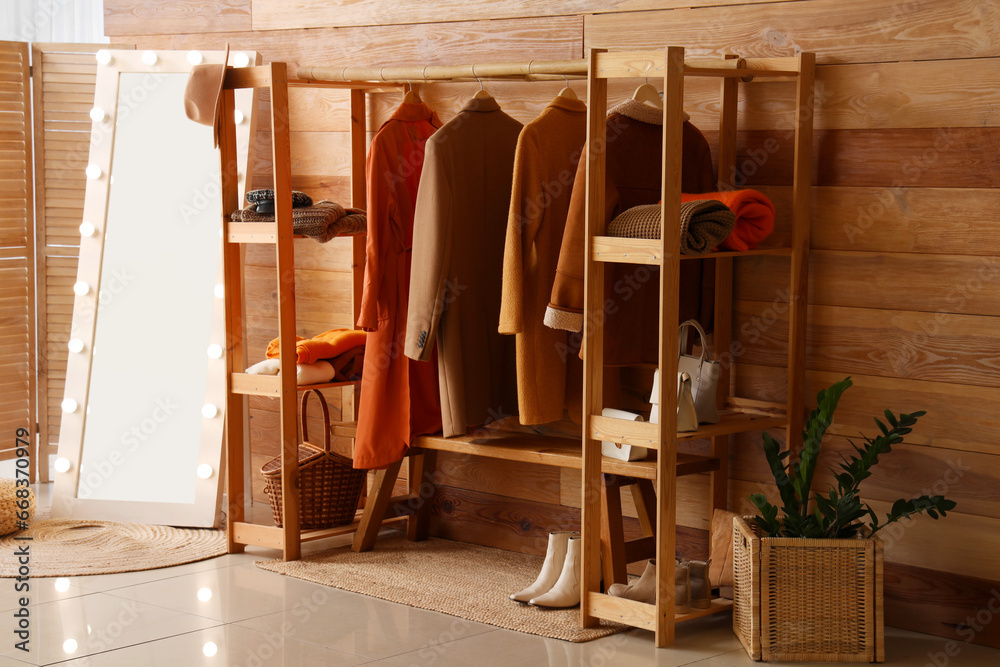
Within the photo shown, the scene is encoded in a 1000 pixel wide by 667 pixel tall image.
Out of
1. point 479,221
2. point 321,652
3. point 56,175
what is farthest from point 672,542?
point 56,175

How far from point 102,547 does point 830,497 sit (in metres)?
2.33

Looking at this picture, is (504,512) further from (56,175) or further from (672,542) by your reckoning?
(56,175)

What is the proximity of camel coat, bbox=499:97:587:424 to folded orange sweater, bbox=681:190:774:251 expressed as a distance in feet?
1.30

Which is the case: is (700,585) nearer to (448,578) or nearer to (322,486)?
(448,578)

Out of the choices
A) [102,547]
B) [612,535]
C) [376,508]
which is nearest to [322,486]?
[376,508]

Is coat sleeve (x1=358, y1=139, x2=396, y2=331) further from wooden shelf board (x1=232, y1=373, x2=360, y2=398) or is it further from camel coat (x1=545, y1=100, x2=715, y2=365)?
camel coat (x1=545, y1=100, x2=715, y2=365)

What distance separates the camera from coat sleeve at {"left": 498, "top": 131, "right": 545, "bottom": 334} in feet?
10.3

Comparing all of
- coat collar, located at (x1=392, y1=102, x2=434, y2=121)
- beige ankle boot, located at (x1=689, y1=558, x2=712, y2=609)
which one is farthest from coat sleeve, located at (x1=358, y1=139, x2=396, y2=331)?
beige ankle boot, located at (x1=689, y1=558, x2=712, y2=609)

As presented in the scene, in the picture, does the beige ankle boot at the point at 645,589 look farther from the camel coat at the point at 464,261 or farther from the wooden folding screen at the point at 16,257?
the wooden folding screen at the point at 16,257

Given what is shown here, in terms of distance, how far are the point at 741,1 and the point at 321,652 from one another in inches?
81.4

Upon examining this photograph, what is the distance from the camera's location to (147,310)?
13.7 feet

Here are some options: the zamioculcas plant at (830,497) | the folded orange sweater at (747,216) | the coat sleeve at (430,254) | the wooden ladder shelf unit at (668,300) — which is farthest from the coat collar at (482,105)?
the zamioculcas plant at (830,497)

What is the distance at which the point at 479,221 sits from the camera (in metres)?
3.44

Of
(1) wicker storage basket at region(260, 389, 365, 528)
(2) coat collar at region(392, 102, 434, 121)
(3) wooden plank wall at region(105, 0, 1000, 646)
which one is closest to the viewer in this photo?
(3) wooden plank wall at region(105, 0, 1000, 646)
